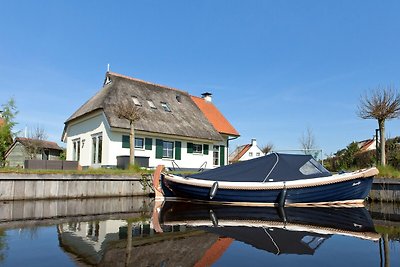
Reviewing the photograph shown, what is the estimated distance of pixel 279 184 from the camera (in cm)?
1046

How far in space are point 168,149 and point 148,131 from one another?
104 inches

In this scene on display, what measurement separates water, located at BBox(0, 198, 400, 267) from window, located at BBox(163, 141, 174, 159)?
12.7m

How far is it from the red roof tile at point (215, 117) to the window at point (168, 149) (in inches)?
216

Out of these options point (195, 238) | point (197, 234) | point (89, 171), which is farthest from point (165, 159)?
point (195, 238)

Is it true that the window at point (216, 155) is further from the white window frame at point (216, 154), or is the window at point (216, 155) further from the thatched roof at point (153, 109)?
the thatched roof at point (153, 109)

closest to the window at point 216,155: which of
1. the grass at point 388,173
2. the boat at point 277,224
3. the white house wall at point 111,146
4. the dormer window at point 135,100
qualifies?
the white house wall at point 111,146

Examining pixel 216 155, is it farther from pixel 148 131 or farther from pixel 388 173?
pixel 388 173

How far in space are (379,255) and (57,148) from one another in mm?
40547

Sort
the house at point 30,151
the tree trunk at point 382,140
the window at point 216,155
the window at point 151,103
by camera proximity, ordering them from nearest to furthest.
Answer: the tree trunk at point 382,140 < the window at point 151,103 < the window at point 216,155 < the house at point 30,151

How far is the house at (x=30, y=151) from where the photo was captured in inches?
1458

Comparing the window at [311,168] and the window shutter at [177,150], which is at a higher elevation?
the window shutter at [177,150]

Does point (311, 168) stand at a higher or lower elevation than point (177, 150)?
lower

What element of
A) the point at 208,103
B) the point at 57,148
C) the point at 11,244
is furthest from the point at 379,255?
the point at 57,148

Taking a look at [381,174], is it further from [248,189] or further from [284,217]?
[284,217]
